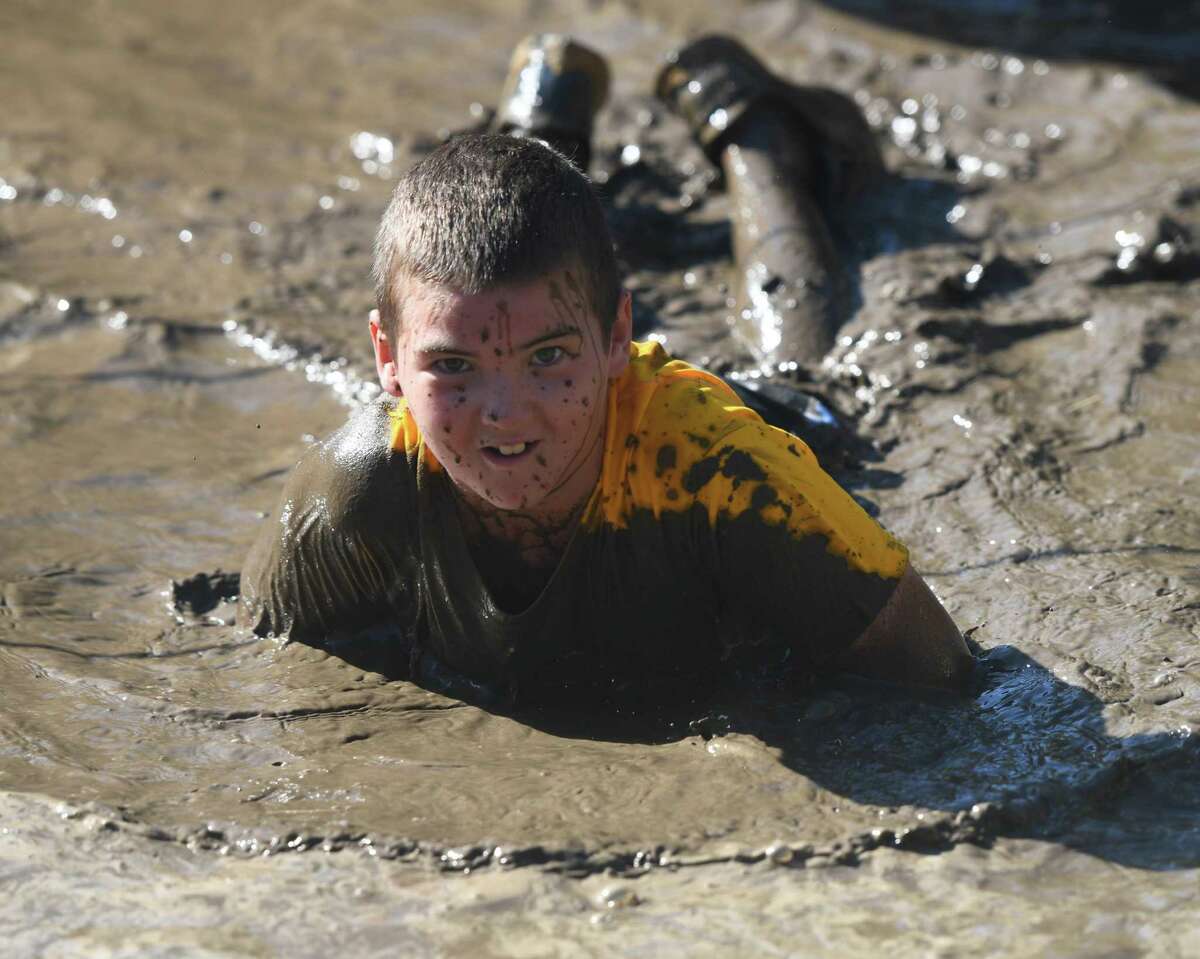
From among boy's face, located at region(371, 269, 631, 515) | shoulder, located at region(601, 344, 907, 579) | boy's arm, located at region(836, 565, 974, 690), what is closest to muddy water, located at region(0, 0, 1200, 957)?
boy's arm, located at region(836, 565, 974, 690)

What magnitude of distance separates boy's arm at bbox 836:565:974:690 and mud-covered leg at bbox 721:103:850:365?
5.06 ft

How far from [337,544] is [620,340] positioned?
2.12ft

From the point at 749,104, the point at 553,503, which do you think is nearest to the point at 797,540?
the point at 553,503

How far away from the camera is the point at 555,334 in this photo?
266 centimetres

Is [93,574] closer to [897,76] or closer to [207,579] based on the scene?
[207,579]

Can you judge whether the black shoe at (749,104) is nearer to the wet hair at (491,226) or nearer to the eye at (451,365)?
the wet hair at (491,226)

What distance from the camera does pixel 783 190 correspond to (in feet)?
16.0

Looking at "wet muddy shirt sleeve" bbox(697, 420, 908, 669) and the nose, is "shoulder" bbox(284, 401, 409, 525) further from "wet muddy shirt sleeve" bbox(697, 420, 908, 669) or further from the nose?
"wet muddy shirt sleeve" bbox(697, 420, 908, 669)

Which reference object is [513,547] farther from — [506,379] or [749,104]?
[749,104]

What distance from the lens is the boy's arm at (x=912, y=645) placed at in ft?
9.11

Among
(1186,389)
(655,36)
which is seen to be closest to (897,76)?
(655,36)

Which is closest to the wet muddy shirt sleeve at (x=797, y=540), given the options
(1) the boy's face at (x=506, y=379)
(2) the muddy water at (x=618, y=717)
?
(2) the muddy water at (x=618, y=717)

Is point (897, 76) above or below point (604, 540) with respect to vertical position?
above

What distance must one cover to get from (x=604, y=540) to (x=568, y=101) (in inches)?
96.5
